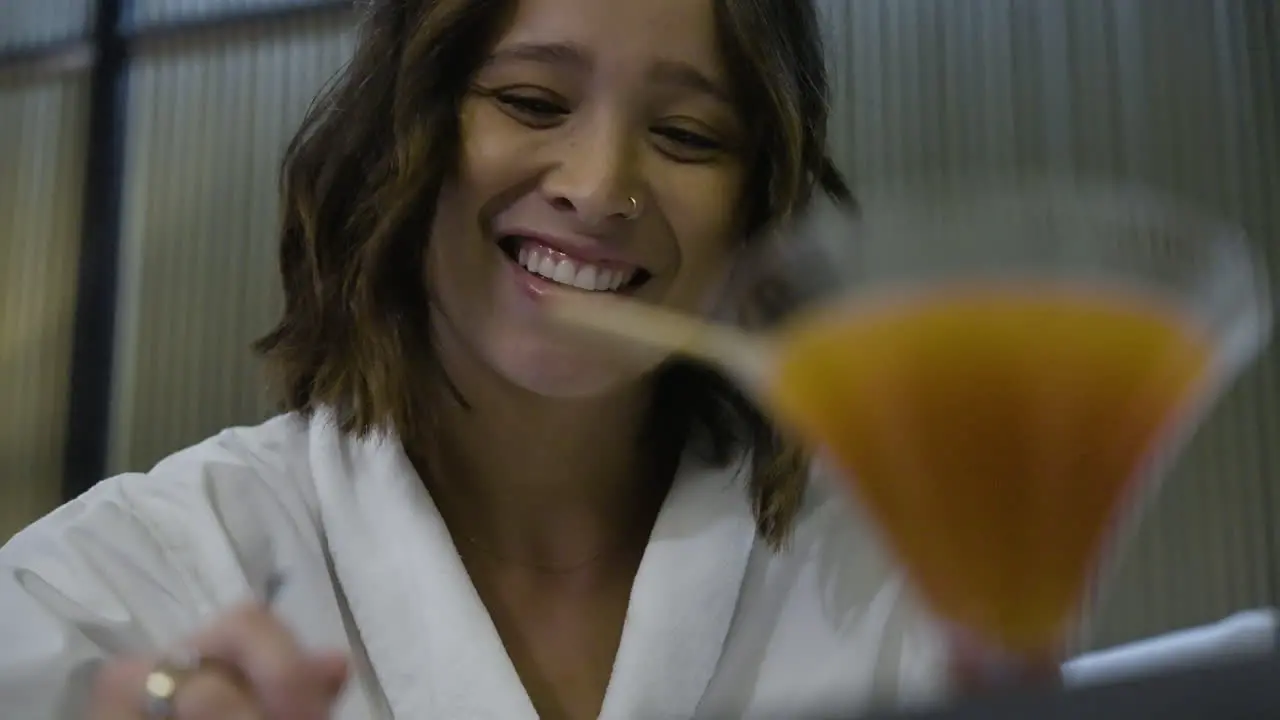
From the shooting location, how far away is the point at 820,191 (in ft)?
2.68

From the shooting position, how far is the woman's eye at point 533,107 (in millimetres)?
643

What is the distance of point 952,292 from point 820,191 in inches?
20.9

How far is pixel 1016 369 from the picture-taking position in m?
0.30

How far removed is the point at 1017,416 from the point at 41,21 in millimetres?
2058

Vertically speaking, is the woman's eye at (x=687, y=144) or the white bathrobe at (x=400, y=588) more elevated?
the woman's eye at (x=687, y=144)

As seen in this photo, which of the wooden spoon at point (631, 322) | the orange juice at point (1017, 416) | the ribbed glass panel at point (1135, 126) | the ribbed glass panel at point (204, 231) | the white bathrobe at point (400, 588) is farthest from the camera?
the ribbed glass panel at point (204, 231)

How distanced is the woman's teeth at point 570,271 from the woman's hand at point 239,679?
33 centimetres

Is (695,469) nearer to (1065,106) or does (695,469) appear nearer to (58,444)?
(1065,106)

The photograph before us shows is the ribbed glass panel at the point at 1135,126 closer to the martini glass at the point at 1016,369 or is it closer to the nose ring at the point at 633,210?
the nose ring at the point at 633,210

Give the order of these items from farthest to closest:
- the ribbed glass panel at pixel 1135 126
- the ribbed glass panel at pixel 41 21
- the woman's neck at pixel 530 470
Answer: the ribbed glass panel at pixel 41 21 < the ribbed glass panel at pixel 1135 126 < the woman's neck at pixel 530 470

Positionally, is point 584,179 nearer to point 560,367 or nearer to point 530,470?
point 560,367

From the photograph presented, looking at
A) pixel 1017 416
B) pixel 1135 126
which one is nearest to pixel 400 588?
pixel 1017 416

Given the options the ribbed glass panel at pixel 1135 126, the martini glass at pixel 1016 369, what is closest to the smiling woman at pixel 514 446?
the martini glass at pixel 1016 369

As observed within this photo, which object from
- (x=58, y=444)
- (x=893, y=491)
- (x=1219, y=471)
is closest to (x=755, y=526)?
(x=893, y=491)
